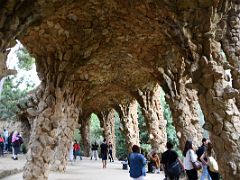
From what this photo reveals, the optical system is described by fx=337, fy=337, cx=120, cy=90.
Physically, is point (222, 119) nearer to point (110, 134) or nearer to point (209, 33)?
point (209, 33)

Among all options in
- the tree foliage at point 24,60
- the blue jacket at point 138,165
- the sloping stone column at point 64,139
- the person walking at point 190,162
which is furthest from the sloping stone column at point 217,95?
the tree foliage at point 24,60

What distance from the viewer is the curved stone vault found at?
516 cm

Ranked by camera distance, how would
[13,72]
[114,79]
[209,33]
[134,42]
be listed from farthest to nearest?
[114,79] < [134,42] < [209,33] < [13,72]

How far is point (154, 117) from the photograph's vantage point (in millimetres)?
13359

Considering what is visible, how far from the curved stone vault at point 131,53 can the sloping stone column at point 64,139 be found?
0.07 m

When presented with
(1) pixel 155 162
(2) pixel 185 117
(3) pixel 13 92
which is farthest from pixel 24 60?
(2) pixel 185 117

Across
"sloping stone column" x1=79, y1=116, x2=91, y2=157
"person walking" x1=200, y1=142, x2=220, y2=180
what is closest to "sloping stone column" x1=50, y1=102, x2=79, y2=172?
"person walking" x1=200, y1=142, x2=220, y2=180

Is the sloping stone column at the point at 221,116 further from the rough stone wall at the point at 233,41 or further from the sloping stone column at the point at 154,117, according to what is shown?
the sloping stone column at the point at 154,117

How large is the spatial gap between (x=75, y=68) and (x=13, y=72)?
154 inches

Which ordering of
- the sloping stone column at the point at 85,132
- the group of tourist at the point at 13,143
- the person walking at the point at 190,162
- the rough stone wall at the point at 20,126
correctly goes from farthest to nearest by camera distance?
1. the sloping stone column at the point at 85,132
2. the rough stone wall at the point at 20,126
3. the group of tourist at the point at 13,143
4. the person walking at the point at 190,162

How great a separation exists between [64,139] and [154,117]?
12.4 ft

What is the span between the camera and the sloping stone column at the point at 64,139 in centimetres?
1116

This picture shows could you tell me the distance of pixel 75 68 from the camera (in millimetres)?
8836

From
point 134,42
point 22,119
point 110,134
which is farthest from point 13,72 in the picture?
point 110,134
